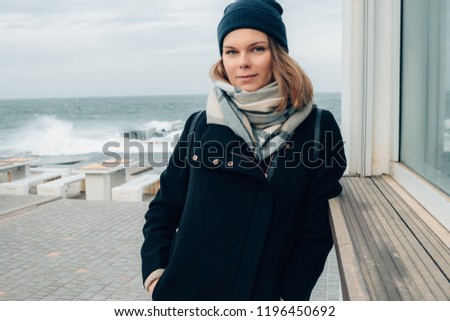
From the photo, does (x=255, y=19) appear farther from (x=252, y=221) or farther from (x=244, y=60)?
(x=252, y=221)

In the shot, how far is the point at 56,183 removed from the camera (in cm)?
1253

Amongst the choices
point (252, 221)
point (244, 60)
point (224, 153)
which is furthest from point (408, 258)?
point (244, 60)

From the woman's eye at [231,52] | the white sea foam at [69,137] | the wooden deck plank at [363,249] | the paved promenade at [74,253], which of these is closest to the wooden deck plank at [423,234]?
the wooden deck plank at [363,249]

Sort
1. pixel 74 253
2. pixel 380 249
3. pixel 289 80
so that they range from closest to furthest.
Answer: pixel 380 249, pixel 289 80, pixel 74 253

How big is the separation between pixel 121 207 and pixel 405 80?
803cm

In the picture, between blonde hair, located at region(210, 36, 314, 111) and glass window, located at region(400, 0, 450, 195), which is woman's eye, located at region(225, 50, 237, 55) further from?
glass window, located at region(400, 0, 450, 195)

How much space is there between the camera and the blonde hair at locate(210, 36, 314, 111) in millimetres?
1593

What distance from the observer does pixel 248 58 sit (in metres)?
1.60

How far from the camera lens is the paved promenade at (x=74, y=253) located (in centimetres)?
512

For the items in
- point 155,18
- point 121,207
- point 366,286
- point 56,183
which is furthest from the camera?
point 155,18

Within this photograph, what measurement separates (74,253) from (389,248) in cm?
583

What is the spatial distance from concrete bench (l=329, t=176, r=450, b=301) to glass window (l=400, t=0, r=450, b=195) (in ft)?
0.64

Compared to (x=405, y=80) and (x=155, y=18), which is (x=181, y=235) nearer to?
(x=405, y=80)
